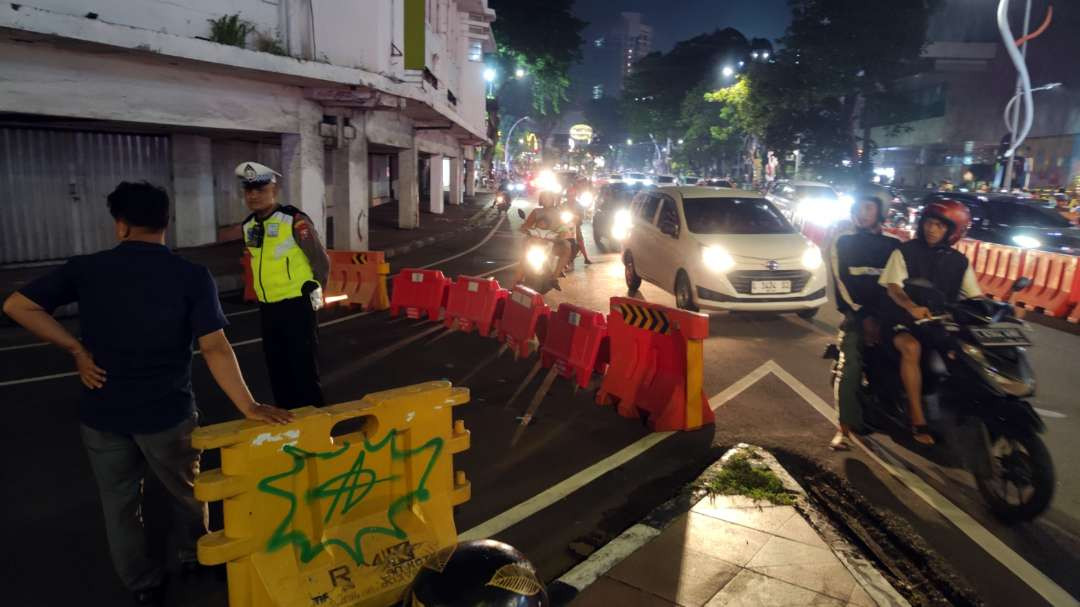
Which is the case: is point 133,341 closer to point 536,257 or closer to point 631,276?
point 536,257

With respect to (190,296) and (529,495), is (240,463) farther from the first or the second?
(529,495)

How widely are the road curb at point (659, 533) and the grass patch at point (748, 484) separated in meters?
0.06

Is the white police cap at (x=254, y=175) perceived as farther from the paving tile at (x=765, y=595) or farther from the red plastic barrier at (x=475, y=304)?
the red plastic barrier at (x=475, y=304)

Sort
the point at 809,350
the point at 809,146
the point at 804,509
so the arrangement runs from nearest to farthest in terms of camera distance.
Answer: the point at 804,509, the point at 809,350, the point at 809,146

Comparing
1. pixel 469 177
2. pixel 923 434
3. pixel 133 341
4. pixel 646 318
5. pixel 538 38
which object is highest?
pixel 538 38

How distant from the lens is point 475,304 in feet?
29.2

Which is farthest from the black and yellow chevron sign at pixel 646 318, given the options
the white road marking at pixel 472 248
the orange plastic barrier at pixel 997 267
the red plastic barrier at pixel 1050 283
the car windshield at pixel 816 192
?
the car windshield at pixel 816 192

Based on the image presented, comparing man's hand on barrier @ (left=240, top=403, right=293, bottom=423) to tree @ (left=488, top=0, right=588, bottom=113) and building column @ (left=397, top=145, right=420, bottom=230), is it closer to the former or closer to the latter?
building column @ (left=397, top=145, right=420, bottom=230)

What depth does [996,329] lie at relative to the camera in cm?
425

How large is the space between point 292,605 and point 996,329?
13.9 feet

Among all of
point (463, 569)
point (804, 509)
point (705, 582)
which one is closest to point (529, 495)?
point (705, 582)

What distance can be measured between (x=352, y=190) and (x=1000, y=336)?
14.1 metres

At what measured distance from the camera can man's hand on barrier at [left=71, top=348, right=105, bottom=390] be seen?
2.86m

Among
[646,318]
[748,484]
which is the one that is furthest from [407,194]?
[748,484]
